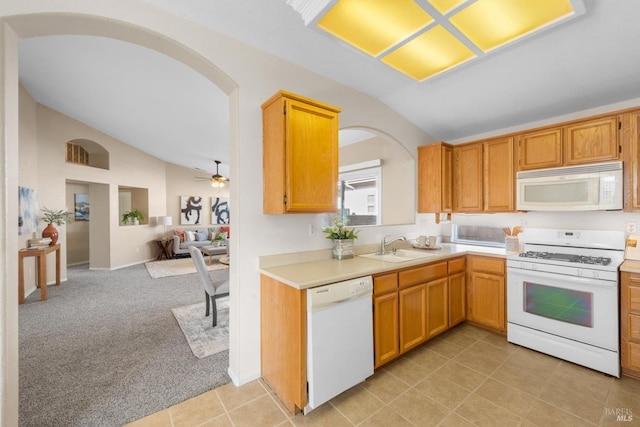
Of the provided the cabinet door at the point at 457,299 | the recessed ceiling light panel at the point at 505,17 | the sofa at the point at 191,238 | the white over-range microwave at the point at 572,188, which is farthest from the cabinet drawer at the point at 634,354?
the sofa at the point at 191,238

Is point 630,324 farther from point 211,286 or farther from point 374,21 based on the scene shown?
point 211,286

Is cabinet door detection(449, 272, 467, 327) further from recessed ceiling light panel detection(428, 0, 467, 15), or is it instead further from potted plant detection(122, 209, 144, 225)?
potted plant detection(122, 209, 144, 225)

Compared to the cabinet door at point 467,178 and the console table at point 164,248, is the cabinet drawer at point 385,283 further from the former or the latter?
the console table at point 164,248

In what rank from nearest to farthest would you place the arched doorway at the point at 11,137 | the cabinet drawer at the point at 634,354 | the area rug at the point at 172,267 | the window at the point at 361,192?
1. the arched doorway at the point at 11,137
2. the cabinet drawer at the point at 634,354
3. the window at the point at 361,192
4. the area rug at the point at 172,267

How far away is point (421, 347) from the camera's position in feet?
8.52

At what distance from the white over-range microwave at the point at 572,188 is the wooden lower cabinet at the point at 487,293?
72 centimetres

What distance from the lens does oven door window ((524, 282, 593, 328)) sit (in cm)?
222

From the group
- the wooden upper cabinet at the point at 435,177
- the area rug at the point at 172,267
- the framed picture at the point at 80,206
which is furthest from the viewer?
the framed picture at the point at 80,206

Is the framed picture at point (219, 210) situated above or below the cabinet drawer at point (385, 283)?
above

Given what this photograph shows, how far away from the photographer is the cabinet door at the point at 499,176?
2949 mm

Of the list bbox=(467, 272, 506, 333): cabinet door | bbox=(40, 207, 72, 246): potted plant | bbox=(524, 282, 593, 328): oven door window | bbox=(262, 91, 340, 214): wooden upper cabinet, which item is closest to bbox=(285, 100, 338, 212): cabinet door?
bbox=(262, 91, 340, 214): wooden upper cabinet

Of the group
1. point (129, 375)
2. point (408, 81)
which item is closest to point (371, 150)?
point (408, 81)

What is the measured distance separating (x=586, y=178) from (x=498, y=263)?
1108mm

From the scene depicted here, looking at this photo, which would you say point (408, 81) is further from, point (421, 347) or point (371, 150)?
point (421, 347)
